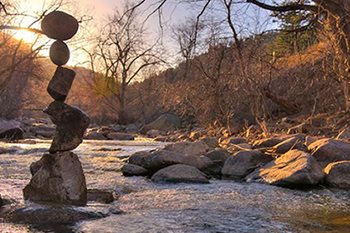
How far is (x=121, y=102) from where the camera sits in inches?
1521

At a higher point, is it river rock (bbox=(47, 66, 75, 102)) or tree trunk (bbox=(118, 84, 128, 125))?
tree trunk (bbox=(118, 84, 128, 125))

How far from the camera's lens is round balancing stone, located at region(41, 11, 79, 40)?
5.60m

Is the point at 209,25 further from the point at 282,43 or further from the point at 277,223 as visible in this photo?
the point at 282,43

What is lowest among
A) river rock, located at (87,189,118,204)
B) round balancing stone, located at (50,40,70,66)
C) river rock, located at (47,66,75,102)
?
river rock, located at (87,189,118,204)

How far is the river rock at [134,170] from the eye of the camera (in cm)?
913

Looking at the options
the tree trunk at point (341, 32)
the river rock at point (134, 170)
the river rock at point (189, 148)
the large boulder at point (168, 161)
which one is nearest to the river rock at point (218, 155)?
the large boulder at point (168, 161)

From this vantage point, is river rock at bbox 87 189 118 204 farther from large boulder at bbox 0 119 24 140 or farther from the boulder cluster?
large boulder at bbox 0 119 24 140

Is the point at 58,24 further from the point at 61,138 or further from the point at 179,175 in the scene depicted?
the point at 179,175

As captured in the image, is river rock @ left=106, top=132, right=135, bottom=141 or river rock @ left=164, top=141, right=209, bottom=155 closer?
river rock @ left=164, top=141, right=209, bottom=155

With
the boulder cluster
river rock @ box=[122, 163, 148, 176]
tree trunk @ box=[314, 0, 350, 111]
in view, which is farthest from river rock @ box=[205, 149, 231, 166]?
tree trunk @ box=[314, 0, 350, 111]

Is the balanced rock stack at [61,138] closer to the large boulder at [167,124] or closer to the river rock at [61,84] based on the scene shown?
the river rock at [61,84]

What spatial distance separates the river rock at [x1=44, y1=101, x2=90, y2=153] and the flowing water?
781mm

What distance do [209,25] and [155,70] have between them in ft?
84.3

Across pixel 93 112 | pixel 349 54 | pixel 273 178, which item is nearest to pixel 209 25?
pixel 349 54
